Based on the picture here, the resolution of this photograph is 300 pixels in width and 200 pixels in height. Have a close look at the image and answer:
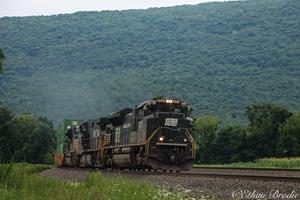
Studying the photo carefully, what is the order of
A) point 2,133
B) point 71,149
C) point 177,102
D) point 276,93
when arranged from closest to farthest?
point 177,102 < point 71,149 < point 2,133 < point 276,93

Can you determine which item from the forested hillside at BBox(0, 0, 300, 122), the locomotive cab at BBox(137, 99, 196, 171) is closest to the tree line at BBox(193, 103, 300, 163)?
the locomotive cab at BBox(137, 99, 196, 171)

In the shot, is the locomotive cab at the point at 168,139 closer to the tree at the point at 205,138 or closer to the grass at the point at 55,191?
the grass at the point at 55,191

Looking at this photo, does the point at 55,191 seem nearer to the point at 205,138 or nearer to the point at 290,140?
the point at 290,140

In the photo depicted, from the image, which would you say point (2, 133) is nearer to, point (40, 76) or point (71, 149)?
point (71, 149)

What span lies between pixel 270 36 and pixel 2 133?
128 m

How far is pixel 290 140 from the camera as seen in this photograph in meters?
59.5

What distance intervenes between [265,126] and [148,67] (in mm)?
89377

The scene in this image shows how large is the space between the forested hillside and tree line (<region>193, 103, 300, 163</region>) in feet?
130

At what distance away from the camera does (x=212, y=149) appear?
69375 mm

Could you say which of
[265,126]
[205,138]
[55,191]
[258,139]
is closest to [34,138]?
[205,138]

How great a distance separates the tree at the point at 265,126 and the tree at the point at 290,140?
2.31 m

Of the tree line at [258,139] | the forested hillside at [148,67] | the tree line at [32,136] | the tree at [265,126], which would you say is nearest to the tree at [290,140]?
the tree line at [258,139]

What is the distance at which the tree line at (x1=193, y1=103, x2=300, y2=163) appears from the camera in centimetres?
6072

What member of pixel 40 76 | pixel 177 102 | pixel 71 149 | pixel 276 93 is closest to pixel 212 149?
pixel 71 149
